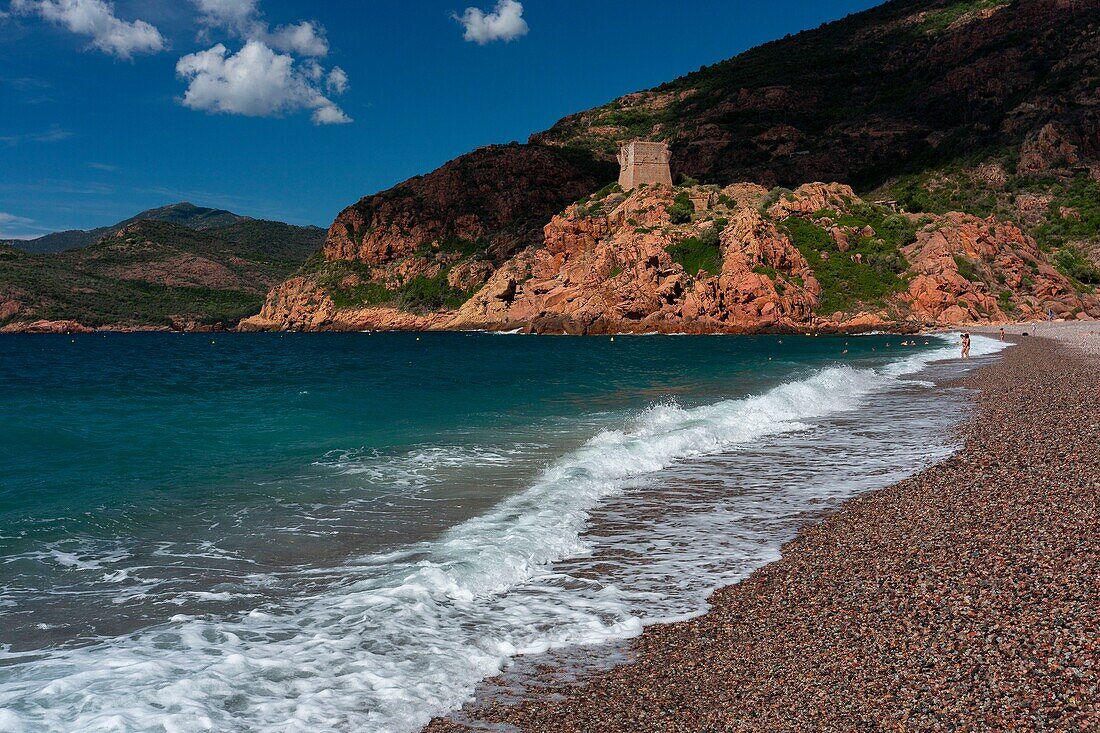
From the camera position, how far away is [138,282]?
162m

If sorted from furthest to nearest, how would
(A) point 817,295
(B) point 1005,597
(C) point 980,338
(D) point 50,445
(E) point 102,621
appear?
(A) point 817,295
(C) point 980,338
(D) point 50,445
(E) point 102,621
(B) point 1005,597

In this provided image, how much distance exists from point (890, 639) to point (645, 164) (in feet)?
337

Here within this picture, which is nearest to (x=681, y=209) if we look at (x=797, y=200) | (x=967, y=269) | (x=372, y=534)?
(x=797, y=200)

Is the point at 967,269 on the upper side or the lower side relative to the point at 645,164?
lower

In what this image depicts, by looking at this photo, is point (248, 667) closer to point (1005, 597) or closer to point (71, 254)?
point (1005, 597)

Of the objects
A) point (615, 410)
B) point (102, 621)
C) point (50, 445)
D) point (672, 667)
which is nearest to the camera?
point (672, 667)

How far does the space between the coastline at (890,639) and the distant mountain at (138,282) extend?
492 feet

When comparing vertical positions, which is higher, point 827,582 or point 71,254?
point 71,254

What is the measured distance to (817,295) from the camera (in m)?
76.2

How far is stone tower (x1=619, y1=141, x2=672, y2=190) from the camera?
103 meters

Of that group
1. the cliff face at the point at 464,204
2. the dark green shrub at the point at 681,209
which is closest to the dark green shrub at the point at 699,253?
the dark green shrub at the point at 681,209

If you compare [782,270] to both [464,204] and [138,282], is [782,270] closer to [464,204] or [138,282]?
[464,204]

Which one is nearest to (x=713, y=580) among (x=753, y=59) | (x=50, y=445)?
(x=50, y=445)

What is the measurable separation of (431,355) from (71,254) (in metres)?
160
